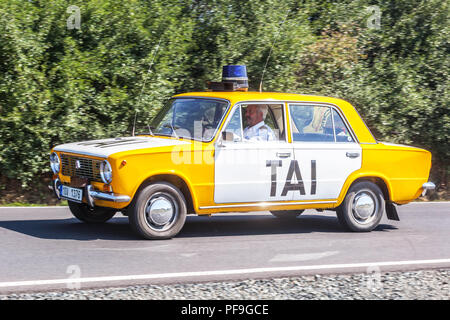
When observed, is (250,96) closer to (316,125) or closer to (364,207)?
(316,125)

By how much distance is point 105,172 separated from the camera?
7.81m

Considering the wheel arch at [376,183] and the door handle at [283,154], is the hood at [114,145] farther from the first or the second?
the wheel arch at [376,183]

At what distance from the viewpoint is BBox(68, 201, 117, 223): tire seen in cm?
897

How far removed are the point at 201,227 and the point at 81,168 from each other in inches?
79.7

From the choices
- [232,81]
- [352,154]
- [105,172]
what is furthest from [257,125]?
[105,172]

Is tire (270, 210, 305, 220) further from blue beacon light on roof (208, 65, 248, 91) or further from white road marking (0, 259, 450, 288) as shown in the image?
white road marking (0, 259, 450, 288)

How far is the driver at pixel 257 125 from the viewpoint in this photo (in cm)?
873

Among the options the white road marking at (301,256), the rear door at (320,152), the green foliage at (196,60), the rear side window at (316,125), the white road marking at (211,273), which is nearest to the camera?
the white road marking at (211,273)

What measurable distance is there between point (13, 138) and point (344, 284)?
729cm

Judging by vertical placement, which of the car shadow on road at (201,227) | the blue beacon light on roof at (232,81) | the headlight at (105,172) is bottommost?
the car shadow on road at (201,227)

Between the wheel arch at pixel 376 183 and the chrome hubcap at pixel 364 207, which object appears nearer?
the wheel arch at pixel 376 183

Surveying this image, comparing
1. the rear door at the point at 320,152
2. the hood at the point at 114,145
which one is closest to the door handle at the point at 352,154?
the rear door at the point at 320,152

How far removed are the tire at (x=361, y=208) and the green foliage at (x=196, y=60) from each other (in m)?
4.77

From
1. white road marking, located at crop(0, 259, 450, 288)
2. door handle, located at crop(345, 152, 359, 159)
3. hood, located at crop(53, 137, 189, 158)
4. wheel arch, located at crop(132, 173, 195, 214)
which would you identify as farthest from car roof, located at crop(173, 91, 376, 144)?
white road marking, located at crop(0, 259, 450, 288)
